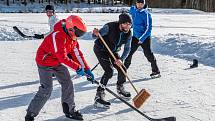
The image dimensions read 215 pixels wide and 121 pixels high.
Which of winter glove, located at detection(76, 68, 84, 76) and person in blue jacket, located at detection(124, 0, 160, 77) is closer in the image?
winter glove, located at detection(76, 68, 84, 76)

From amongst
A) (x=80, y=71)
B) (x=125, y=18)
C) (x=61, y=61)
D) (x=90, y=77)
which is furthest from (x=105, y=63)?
(x=61, y=61)

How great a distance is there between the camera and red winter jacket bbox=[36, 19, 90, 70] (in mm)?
4645

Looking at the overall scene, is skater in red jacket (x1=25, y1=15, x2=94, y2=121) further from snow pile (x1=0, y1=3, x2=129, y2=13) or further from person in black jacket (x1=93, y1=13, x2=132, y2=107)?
snow pile (x1=0, y1=3, x2=129, y2=13)

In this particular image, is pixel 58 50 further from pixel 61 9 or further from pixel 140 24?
pixel 61 9

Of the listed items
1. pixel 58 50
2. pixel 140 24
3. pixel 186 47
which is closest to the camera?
pixel 58 50

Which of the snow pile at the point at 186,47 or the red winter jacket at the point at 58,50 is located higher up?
the red winter jacket at the point at 58,50

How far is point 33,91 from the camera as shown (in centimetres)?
698

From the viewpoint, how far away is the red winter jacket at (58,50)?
4.64 meters

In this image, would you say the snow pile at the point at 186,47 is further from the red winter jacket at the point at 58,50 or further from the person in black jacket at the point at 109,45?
the red winter jacket at the point at 58,50

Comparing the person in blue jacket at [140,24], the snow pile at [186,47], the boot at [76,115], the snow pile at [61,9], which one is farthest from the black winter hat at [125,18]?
the snow pile at [61,9]

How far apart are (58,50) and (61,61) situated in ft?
0.43

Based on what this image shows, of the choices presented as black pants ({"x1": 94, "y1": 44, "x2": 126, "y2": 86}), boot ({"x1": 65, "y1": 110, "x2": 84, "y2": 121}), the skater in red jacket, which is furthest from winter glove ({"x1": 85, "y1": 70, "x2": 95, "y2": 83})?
black pants ({"x1": 94, "y1": 44, "x2": 126, "y2": 86})

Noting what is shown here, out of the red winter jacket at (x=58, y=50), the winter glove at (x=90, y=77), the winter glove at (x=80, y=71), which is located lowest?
the winter glove at (x=90, y=77)

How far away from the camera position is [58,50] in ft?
15.2
